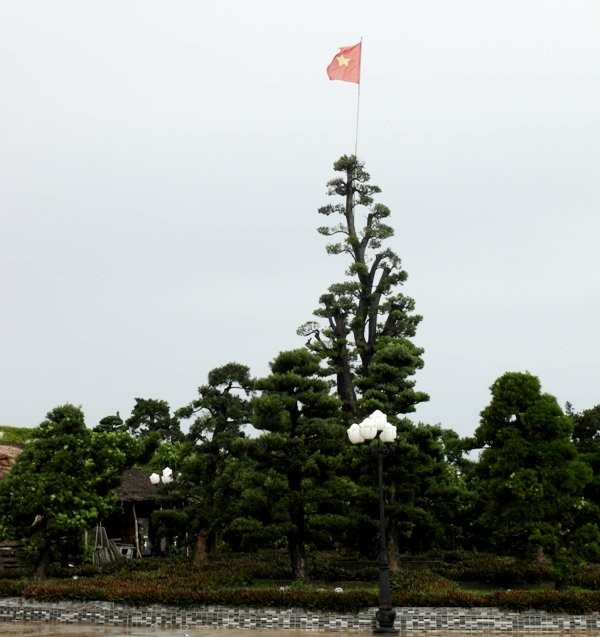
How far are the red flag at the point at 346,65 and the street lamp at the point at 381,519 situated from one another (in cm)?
2107

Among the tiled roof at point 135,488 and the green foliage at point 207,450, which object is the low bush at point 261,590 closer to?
the green foliage at point 207,450

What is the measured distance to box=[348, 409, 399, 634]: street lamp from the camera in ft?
51.2

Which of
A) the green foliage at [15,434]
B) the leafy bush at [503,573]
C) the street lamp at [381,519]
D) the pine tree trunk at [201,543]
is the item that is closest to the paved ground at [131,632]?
the street lamp at [381,519]

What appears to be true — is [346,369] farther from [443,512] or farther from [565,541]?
[565,541]

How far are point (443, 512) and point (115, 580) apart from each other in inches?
437

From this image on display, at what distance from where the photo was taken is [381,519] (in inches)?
627

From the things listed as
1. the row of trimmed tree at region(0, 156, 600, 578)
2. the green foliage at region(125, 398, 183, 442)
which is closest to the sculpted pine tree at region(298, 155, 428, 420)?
the row of trimmed tree at region(0, 156, 600, 578)

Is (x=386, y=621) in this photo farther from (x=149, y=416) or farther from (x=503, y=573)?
(x=149, y=416)

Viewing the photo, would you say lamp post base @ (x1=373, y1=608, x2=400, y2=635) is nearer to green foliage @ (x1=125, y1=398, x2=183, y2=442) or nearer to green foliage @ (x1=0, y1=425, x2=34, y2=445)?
green foliage @ (x1=0, y1=425, x2=34, y2=445)

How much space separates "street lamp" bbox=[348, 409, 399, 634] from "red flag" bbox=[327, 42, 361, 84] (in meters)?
21.1

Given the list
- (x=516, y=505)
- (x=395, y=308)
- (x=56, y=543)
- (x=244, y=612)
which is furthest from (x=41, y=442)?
(x=395, y=308)

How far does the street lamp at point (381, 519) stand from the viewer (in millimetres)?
15609

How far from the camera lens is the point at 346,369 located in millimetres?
36156

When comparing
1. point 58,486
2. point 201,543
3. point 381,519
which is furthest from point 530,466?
point 58,486
